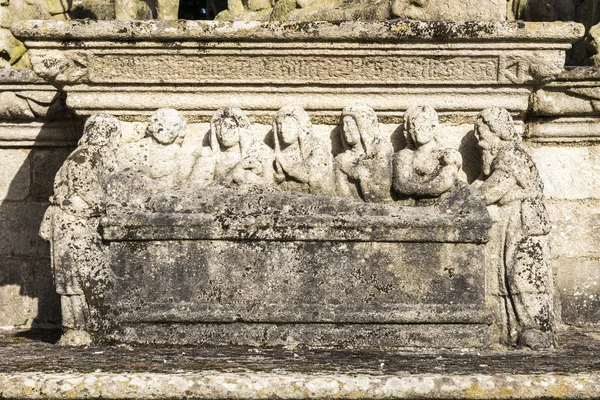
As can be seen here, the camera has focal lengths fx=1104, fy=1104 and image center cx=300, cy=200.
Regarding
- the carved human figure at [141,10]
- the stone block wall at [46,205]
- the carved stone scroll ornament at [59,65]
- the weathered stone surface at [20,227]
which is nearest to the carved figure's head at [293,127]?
the stone block wall at [46,205]

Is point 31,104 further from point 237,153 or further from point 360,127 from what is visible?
point 360,127

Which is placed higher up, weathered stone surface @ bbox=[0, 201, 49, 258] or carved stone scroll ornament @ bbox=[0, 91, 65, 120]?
carved stone scroll ornament @ bbox=[0, 91, 65, 120]

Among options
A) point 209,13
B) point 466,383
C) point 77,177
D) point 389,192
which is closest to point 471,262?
point 389,192

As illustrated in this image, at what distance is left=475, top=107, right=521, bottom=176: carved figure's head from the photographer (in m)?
5.68

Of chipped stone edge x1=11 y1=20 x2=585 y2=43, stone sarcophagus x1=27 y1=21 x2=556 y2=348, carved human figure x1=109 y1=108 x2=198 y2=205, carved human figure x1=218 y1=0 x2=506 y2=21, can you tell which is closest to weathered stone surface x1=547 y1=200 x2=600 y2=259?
stone sarcophagus x1=27 y1=21 x2=556 y2=348

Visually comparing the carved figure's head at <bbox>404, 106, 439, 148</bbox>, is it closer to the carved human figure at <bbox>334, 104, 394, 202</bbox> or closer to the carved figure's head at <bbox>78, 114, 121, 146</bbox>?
the carved human figure at <bbox>334, 104, 394, 202</bbox>

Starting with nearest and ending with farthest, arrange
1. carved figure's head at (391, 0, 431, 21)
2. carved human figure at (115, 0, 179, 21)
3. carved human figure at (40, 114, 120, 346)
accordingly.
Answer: carved human figure at (40, 114, 120, 346) → carved figure's head at (391, 0, 431, 21) → carved human figure at (115, 0, 179, 21)

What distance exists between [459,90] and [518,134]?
39 centimetres

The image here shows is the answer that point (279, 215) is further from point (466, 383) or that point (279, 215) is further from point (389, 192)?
point (466, 383)

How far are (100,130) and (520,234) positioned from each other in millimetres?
2202

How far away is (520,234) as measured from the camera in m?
5.46

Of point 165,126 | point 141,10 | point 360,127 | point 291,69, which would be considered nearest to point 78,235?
point 165,126

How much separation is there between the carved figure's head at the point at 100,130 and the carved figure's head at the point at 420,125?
4.98 ft

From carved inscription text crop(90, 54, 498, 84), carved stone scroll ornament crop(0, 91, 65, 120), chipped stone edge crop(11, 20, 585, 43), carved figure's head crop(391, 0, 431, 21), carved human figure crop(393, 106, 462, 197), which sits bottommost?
carved human figure crop(393, 106, 462, 197)
